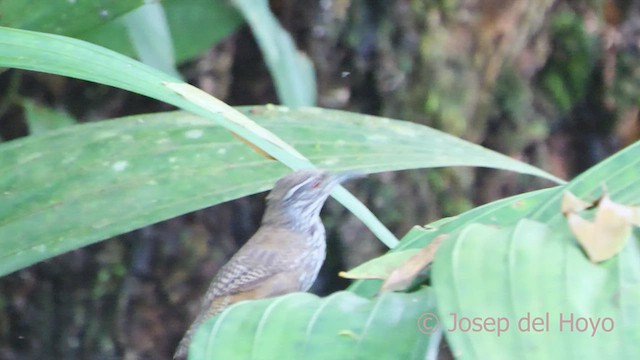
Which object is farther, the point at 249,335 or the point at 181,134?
the point at 181,134

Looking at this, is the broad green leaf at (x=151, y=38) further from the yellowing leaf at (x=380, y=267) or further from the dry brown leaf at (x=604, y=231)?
the dry brown leaf at (x=604, y=231)

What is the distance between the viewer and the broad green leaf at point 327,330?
1143mm

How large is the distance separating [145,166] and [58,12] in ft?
1.52

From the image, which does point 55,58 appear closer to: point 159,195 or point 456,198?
point 159,195

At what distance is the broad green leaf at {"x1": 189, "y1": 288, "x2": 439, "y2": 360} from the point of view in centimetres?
114

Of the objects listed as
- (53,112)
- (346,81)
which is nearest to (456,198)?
(346,81)

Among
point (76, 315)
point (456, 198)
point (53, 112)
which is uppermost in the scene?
point (53, 112)

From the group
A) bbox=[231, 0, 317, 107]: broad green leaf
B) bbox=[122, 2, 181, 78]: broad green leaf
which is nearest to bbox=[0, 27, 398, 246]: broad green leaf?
bbox=[122, 2, 181, 78]: broad green leaf

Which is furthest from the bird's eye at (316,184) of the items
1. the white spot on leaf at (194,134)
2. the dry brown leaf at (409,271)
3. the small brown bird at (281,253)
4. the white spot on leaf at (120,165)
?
the dry brown leaf at (409,271)

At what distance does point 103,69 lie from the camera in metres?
1.75

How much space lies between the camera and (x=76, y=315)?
3.22 metres

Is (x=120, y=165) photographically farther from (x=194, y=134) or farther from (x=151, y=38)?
(x=151, y=38)

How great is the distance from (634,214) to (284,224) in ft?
4.68

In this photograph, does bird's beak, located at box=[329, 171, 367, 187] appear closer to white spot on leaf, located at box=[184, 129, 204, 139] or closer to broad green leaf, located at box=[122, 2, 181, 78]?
white spot on leaf, located at box=[184, 129, 204, 139]
